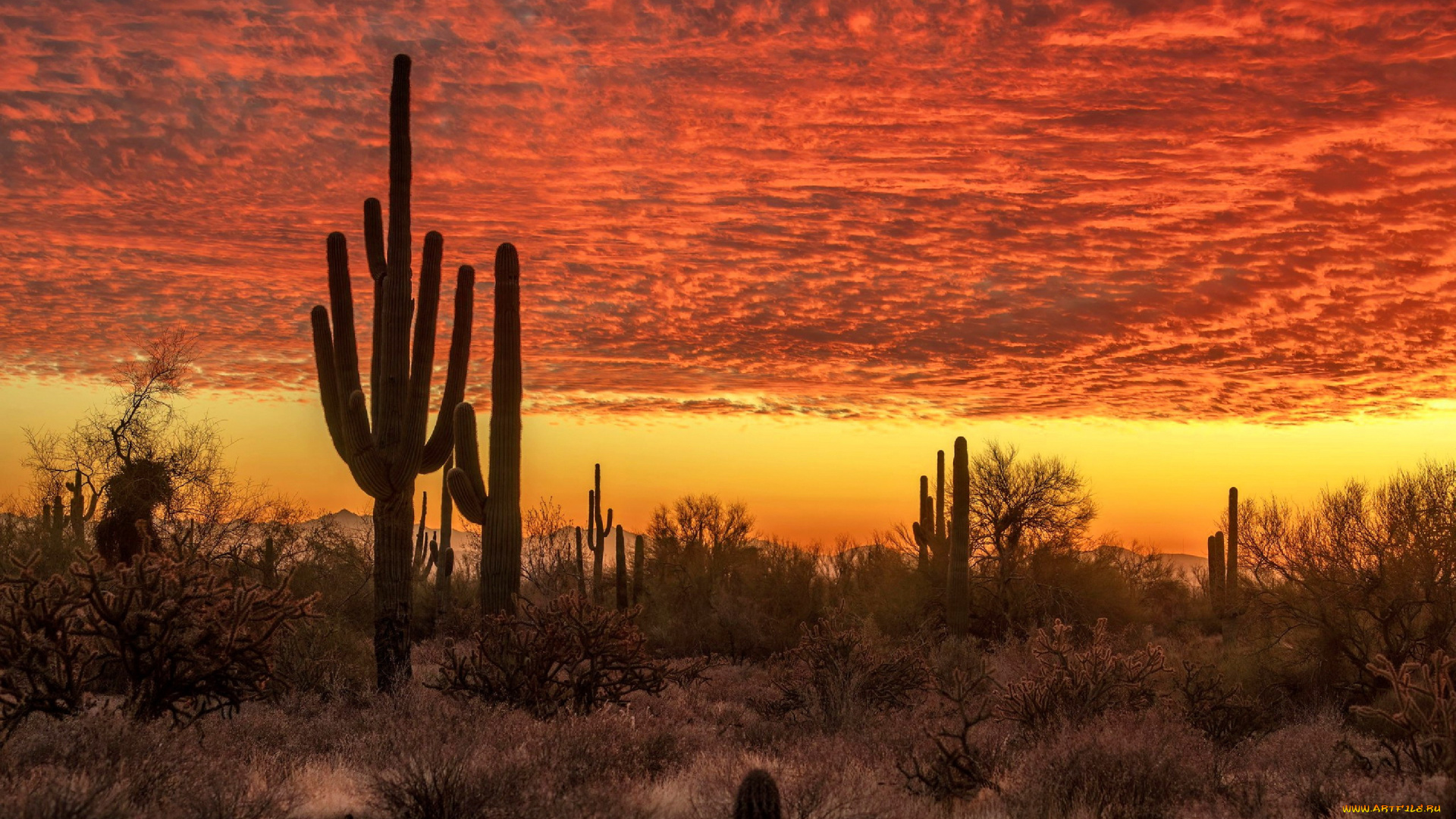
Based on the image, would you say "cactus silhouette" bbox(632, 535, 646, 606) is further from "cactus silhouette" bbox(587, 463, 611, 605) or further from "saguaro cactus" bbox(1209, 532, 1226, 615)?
"saguaro cactus" bbox(1209, 532, 1226, 615)

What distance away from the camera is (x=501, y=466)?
16.6 meters

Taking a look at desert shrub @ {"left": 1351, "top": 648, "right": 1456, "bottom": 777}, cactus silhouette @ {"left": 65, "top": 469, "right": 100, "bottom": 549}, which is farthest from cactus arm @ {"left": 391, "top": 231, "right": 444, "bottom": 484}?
cactus silhouette @ {"left": 65, "top": 469, "right": 100, "bottom": 549}

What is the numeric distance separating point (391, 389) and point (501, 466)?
2421 millimetres

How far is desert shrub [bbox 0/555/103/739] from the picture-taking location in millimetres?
9180

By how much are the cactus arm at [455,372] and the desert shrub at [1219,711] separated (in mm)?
10329

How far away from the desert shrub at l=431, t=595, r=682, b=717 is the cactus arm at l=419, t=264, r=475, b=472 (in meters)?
2.97

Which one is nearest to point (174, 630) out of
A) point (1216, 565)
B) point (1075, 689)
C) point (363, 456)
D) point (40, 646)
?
point (40, 646)

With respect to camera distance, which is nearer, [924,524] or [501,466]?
[501,466]

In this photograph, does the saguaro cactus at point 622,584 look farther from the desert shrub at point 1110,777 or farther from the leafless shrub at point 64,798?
the leafless shrub at point 64,798

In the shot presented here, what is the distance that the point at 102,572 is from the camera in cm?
976

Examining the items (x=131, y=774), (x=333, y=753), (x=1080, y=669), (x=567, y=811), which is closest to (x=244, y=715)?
(x=333, y=753)

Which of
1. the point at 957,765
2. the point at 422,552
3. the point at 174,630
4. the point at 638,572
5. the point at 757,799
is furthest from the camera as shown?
Result: the point at 422,552

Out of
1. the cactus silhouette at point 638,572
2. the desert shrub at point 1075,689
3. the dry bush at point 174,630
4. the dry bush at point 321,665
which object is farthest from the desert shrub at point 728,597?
the dry bush at point 174,630

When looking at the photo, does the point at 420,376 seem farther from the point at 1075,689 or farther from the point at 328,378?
the point at 1075,689
